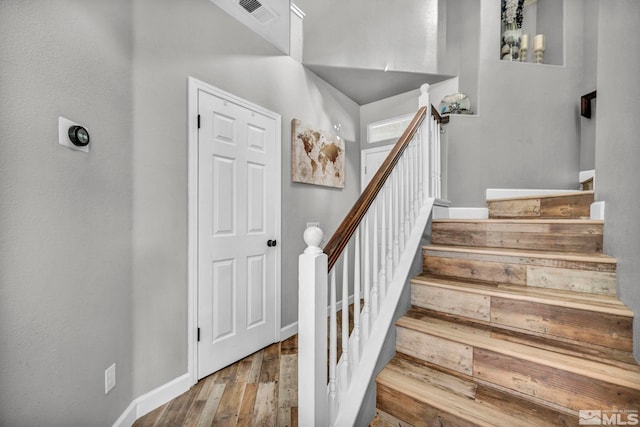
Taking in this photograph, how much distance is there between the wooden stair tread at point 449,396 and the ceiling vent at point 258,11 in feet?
8.67

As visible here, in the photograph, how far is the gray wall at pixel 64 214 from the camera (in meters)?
0.94

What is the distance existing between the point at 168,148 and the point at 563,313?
2.26 m

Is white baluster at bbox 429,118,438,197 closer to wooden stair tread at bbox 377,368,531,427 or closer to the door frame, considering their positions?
wooden stair tread at bbox 377,368,531,427

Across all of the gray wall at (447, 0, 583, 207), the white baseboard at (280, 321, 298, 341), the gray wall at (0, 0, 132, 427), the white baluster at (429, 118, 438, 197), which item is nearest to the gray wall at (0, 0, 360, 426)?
the gray wall at (0, 0, 132, 427)

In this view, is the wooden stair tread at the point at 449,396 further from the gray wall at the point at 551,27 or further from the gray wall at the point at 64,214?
the gray wall at the point at 551,27

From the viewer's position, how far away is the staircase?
3.42ft

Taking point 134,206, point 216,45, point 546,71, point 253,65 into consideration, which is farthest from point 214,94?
point 546,71

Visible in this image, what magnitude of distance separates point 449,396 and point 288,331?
1.68 m

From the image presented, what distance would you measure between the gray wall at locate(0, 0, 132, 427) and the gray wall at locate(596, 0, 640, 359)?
2285 mm

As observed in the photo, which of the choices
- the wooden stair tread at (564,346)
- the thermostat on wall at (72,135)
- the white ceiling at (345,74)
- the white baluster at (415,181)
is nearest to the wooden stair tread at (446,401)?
the wooden stair tread at (564,346)

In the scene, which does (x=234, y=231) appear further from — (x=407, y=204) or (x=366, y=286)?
(x=407, y=204)

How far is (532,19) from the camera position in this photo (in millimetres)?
3365

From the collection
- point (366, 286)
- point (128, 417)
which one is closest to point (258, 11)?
point (366, 286)

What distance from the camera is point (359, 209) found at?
1297mm
